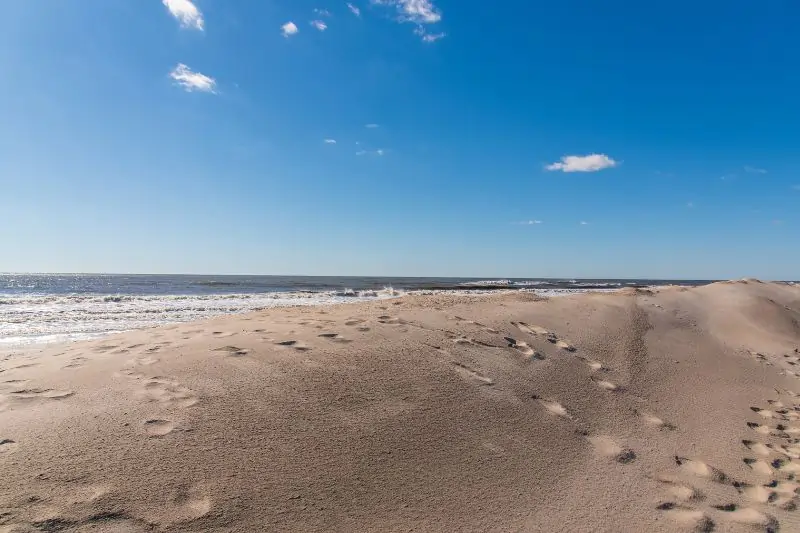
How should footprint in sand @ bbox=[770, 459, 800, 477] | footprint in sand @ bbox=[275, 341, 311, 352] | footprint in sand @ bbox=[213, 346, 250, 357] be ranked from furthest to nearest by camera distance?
1. footprint in sand @ bbox=[275, 341, 311, 352]
2. footprint in sand @ bbox=[213, 346, 250, 357]
3. footprint in sand @ bbox=[770, 459, 800, 477]

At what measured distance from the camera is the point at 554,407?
398 centimetres

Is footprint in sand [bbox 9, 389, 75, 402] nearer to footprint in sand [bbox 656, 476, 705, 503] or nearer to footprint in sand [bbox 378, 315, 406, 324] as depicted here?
footprint in sand [bbox 378, 315, 406, 324]

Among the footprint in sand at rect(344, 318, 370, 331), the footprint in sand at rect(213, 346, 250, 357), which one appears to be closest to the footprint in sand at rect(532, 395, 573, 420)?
the footprint in sand at rect(344, 318, 370, 331)

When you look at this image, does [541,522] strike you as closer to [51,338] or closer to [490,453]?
[490,453]

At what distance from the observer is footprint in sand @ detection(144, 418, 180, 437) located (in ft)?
9.34

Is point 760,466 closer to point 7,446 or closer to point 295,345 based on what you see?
point 295,345

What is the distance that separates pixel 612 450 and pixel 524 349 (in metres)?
1.92

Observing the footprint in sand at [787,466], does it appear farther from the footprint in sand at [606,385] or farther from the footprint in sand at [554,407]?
the footprint in sand at [554,407]

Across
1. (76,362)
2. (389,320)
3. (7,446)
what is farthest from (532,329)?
(7,446)

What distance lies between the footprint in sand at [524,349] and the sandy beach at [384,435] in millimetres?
48

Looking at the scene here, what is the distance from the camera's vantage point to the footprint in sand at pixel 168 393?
3285 millimetres

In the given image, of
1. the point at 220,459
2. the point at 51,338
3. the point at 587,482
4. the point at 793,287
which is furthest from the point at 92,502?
the point at 793,287

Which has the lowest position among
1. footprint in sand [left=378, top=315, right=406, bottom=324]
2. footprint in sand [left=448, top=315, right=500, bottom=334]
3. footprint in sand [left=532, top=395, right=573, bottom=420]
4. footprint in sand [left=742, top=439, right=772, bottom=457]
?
footprint in sand [left=742, top=439, right=772, bottom=457]

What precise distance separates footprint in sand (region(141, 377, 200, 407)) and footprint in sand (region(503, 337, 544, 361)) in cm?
359
